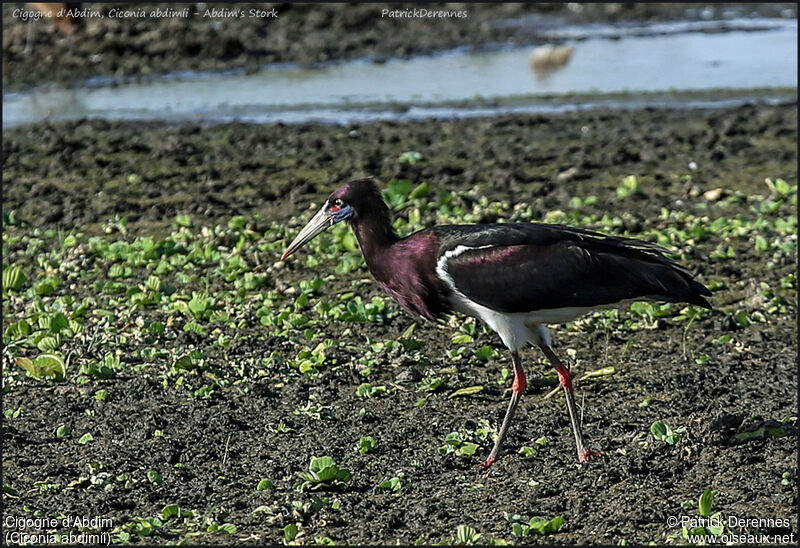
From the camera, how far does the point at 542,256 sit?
5.75 meters

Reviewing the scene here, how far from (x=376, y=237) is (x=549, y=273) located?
0.87m

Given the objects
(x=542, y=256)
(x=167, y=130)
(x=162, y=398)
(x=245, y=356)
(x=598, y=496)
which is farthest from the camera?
(x=167, y=130)

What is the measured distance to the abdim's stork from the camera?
568 cm

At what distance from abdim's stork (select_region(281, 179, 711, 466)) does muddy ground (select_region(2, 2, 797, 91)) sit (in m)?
10.7

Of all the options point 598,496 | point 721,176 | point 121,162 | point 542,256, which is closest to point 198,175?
point 121,162

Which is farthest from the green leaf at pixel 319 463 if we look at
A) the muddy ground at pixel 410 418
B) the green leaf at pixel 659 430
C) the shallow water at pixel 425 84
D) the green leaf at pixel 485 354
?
the shallow water at pixel 425 84

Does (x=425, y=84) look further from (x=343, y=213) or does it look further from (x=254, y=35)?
(x=343, y=213)

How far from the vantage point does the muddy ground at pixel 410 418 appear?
Result: 5137 millimetres

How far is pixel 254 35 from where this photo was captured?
17.7 metres

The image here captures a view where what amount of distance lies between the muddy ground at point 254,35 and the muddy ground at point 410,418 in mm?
6245

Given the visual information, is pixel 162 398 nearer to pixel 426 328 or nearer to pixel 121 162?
pixel 426 328

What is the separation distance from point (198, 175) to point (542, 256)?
5.55 m

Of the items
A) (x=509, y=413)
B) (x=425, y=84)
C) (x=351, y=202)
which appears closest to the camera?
(x=509, y=413)

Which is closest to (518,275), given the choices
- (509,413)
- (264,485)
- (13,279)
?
(509,413)
